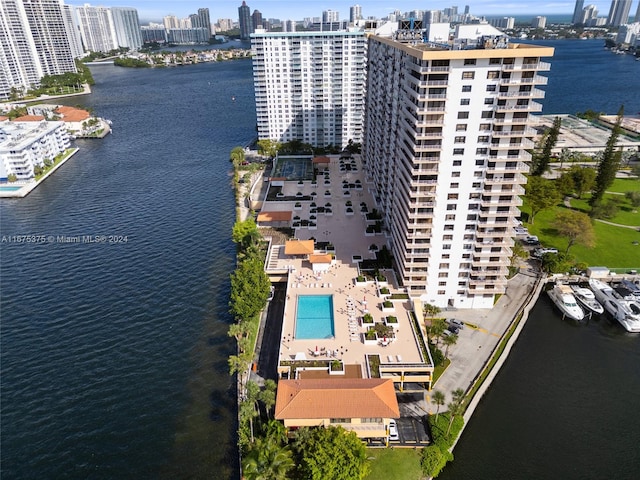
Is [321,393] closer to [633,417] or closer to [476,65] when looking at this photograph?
[633,417]

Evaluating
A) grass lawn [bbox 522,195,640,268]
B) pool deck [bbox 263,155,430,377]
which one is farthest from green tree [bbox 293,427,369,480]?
grass lawn [bbox 522,195,640,268]

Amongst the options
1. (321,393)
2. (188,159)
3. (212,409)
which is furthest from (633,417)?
(188,159)

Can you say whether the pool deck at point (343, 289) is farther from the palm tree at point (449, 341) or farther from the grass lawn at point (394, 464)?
the grass lawn at point (394, 464)

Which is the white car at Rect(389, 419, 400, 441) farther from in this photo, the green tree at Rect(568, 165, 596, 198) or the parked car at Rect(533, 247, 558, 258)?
the green tree at Rect(568, 165, 596, 198)

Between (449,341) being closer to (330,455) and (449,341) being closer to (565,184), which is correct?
(330,455)

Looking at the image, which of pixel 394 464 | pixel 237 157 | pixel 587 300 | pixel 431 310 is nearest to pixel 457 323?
pixel 431 310
